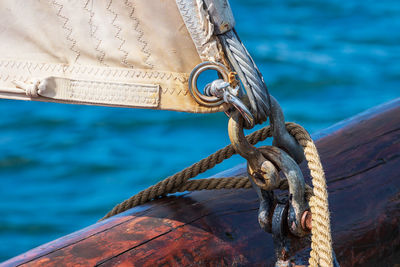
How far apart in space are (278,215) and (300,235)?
61 millimetres

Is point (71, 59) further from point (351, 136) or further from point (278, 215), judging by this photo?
point (351, 136)

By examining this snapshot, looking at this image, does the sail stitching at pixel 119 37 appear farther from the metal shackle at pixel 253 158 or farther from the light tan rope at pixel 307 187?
the light tan rope at pixel 307 187

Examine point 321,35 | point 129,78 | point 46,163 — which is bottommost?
point 129,78

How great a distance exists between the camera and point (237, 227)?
4.46ft

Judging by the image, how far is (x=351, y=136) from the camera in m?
1.72

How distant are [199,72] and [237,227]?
1.25 feet

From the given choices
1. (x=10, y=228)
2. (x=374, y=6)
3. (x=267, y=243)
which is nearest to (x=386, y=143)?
(x=267, y=243)

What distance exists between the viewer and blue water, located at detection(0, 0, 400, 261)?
371 cm

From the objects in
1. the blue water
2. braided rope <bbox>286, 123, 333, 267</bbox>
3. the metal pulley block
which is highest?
the blue water

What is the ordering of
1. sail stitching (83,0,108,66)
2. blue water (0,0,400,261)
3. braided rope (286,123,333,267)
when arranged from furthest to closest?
blue water (0,0,400,261) → sail stitching (83,0,108,66) → braided rope (286,123,333,267)

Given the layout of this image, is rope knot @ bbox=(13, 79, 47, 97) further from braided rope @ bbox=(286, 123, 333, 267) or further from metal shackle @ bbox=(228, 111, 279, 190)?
braided rope @ bbox=(286, 123, 333, 267)

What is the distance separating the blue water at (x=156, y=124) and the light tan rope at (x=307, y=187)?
2.10 m

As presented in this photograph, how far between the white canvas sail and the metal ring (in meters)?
0.01

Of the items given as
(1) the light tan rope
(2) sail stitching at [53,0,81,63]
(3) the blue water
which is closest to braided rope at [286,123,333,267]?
(1) the light tan rope
